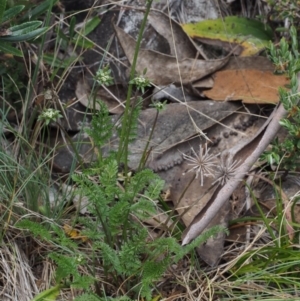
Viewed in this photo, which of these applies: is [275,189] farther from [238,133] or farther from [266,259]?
[238,133]

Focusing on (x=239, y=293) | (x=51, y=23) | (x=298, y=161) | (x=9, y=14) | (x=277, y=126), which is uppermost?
(x=9, y=14)

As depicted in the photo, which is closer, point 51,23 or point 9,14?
point 9,14

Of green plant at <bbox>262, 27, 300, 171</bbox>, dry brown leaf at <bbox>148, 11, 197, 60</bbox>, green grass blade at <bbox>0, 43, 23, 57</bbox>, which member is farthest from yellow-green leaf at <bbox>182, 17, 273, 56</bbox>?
green grass blade at <bbox>0, 43, 23, 57</bbox>

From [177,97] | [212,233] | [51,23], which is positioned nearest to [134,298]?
[212,233]

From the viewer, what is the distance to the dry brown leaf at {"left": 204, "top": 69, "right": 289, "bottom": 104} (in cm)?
246

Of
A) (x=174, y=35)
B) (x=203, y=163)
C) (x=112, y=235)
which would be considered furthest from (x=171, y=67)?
(x=112, y=235)

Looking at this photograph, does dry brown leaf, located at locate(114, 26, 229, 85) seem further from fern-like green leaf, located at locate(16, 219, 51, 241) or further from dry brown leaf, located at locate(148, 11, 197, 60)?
fern-like green leaf, located at locate(16, 219, 51, 241)

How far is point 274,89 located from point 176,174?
0.49m

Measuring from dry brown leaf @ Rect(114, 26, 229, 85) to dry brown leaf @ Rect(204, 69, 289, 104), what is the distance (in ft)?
0.15

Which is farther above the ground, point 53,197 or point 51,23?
point 51,23

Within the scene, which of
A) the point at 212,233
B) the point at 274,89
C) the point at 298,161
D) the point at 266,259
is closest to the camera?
the point at 212,233

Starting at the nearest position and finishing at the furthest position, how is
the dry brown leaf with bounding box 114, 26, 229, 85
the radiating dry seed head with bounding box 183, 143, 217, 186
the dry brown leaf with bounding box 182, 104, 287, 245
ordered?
1. the dry brown leaf with bounding box 182, 104, 287, 245
2. the radiating dry seed head with bounding box 183, 143, 217, 186
3. the dry brown leaf with bounding box 114, 26, 229, 85

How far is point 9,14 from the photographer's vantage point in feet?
7.18

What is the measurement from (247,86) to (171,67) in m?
0.30
